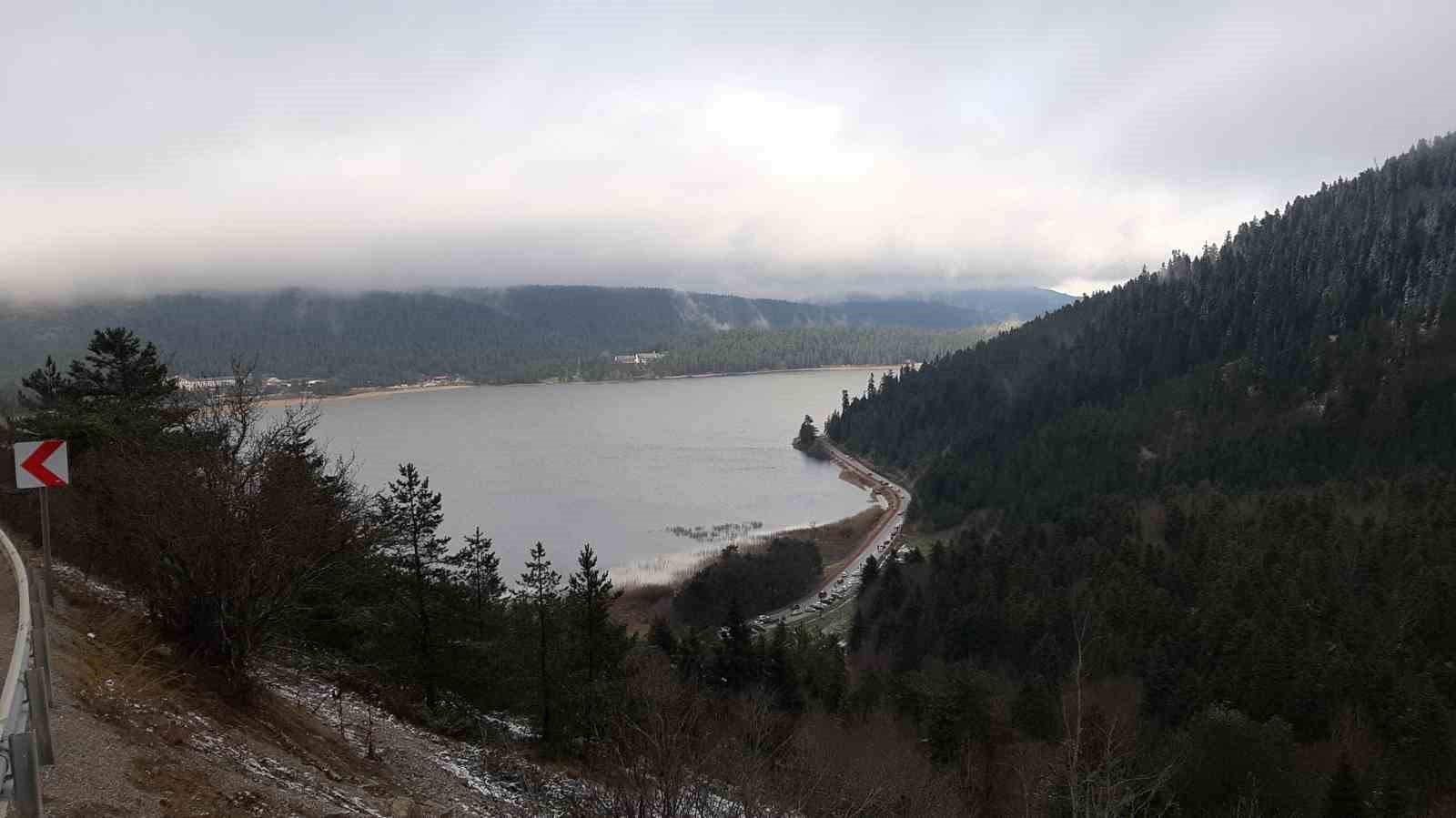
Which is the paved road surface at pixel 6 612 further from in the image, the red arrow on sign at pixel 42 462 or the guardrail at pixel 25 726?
the red arrow on sign at pixel 42 462

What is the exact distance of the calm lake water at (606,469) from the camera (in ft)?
180

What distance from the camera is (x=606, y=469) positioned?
79625 millimetres

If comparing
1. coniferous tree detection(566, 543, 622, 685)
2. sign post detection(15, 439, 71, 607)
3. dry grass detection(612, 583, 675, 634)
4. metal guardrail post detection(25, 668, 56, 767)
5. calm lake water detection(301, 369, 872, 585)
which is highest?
sign post detection(15, 439, 71, 607)

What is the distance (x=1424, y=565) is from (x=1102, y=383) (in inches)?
2560

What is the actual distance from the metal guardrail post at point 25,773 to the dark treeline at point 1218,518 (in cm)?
629

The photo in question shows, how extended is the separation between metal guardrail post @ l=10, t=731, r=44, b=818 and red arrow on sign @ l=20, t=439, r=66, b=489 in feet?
13.2

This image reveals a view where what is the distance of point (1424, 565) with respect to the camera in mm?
32688

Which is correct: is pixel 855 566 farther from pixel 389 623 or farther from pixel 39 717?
pixel 39 717

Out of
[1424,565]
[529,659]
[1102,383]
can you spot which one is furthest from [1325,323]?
[529,659]

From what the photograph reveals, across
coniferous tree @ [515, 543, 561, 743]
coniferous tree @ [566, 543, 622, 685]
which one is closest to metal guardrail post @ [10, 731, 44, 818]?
coniferous tree @ [515, 543, 561, 743]

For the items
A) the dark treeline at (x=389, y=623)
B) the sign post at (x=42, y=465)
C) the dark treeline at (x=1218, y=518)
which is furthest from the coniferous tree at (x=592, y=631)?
the sign post at (x=42, y=465)

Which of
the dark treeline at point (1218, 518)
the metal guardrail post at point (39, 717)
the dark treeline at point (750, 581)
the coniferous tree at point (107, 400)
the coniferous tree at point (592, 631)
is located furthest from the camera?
the dark treeline at point (750, 581)

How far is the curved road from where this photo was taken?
4644 centimetres

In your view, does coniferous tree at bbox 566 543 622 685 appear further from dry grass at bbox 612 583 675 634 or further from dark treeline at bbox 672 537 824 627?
dark treeline at bbox 672 537 824 627
